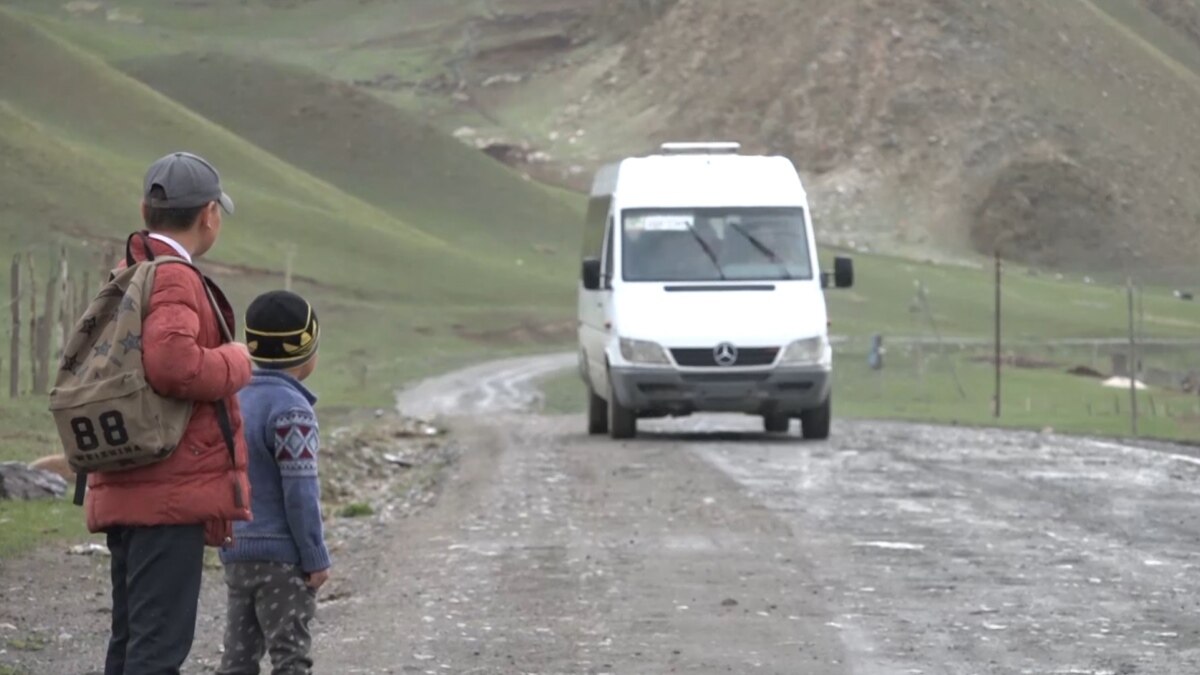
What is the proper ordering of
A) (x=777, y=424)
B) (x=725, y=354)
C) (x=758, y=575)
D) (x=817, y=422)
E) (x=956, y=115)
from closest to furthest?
(x=758, y=575)
(x=725, y=354)
(x=817, y=422)
(x=777, y=424)
(x=956, y=115)

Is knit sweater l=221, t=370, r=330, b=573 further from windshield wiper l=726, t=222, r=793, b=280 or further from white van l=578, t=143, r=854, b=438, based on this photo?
windshield wiper l=726, t=222, r=793, b=280

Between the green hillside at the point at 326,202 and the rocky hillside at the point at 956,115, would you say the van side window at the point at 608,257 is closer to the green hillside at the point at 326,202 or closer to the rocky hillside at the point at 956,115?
the green hillside at the point at 326,202

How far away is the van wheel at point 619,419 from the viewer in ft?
82.0

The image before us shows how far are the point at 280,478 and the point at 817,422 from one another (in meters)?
18.7

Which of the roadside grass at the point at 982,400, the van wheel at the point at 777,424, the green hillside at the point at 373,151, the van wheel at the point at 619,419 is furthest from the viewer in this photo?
the green hillside at the point at 373,151

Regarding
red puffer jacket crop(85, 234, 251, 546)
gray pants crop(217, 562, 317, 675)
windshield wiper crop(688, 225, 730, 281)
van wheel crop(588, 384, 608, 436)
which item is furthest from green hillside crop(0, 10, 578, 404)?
red puffer jacket crop(85, 234, 251, 546)

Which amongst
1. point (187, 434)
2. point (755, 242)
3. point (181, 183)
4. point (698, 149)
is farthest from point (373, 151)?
point (187, 434)

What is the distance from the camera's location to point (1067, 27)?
431 ft

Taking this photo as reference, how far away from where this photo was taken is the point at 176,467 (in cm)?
660

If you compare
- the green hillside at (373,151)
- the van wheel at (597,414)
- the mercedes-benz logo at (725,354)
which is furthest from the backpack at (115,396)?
the green hillside at (373,151)

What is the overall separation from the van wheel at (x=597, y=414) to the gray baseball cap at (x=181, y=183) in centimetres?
1973

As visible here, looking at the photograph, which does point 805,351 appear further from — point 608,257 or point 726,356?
point 608,257

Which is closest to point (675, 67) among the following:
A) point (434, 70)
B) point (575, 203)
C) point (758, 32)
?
point (758, 32)

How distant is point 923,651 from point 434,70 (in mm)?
160299
